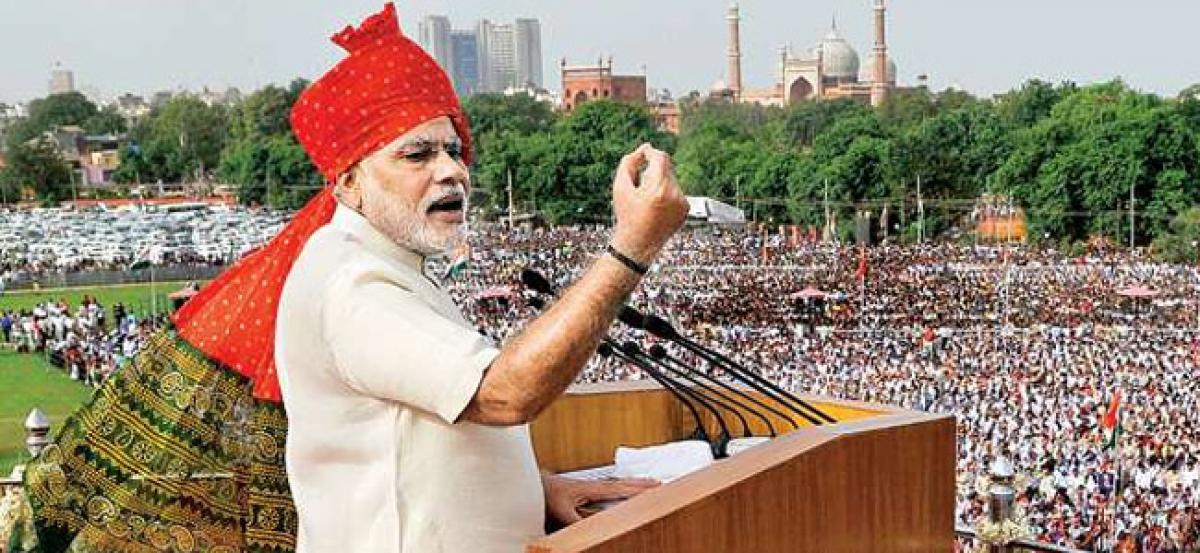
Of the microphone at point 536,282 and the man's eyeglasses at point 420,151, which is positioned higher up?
the man's eyeglasses at point 420,151

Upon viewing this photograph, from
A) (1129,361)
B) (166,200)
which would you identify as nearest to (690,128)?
(166,200)

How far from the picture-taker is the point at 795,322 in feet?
88.2

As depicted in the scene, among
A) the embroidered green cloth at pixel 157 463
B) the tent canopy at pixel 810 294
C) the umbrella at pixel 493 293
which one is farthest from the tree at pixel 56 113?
the embroidered green cloth at pixel 157 463

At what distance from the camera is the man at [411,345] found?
1.44 meters

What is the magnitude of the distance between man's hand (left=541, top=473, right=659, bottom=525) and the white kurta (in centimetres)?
9

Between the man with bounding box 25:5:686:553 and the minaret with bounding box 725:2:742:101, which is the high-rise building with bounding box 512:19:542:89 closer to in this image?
the minaret with bounding box 725:2:742:101

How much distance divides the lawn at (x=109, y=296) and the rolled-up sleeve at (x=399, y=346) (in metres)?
31.9

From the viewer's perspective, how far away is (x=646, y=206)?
1.45m

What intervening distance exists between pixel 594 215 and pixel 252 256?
5083cm

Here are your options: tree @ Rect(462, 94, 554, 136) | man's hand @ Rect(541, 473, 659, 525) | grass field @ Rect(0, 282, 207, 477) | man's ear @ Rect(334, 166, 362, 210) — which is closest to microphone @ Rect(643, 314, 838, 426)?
man's hand @ Rect(541, 473, 659, 525)

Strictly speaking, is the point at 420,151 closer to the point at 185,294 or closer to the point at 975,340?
the point at 185,294

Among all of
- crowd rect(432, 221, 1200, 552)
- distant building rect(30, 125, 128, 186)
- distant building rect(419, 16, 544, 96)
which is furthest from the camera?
distant building rect(419, 16, 544, 96)

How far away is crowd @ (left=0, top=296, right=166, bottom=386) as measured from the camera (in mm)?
22391

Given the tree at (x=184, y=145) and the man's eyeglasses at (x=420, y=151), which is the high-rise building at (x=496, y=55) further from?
the man's eyeglasses at (x=420, y=151)
